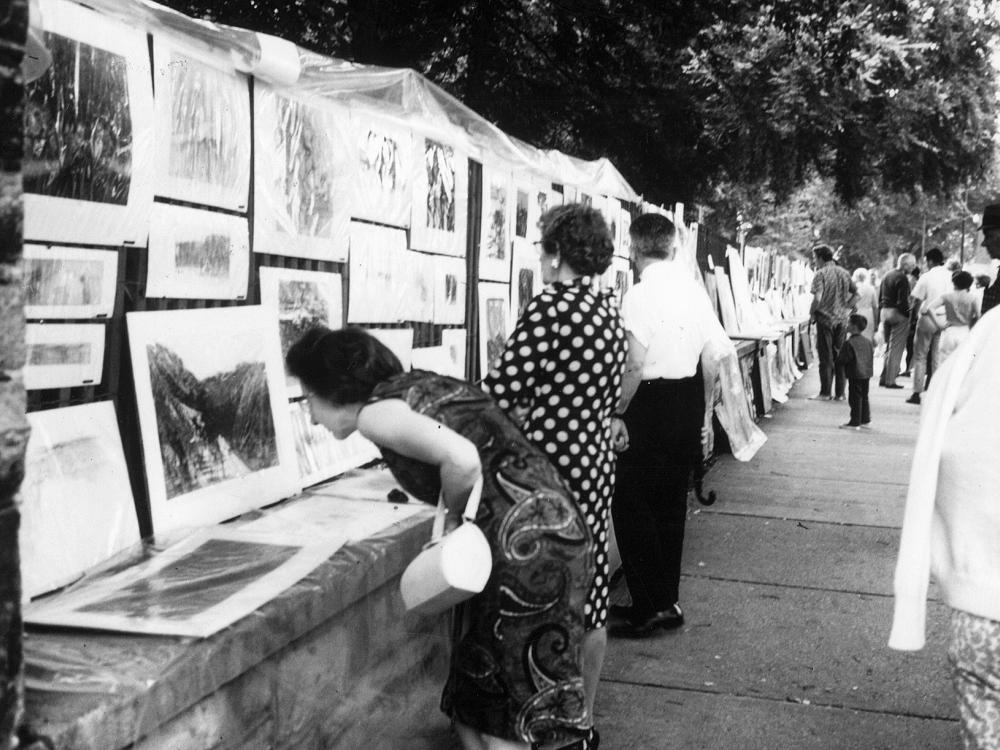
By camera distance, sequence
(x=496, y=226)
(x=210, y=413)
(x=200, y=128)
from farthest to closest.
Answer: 1. (x=496, y=226)
2. (x=210, y=413)
3. (x=200, y=128)

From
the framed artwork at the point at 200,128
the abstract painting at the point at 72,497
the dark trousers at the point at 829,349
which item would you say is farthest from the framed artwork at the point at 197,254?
the dark trousers at the point at 829,349

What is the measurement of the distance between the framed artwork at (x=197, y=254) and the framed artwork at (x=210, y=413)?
0.21 ft

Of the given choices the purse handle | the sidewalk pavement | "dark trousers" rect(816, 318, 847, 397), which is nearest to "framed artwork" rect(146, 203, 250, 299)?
the purse handle

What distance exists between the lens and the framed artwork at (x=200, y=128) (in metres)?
3.03

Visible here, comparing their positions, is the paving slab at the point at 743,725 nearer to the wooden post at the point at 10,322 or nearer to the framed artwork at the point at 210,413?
the framed artwork at the point at 210,413

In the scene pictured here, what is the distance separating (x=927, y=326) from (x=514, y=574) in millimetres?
13566

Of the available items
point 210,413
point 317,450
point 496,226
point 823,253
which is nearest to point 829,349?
point 823,253

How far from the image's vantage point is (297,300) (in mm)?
3756

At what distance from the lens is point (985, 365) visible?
249cm

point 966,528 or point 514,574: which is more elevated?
point 966,528

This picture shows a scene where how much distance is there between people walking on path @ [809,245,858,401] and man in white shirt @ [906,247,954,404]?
3.12ft

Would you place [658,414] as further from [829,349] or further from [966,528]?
[829,349]

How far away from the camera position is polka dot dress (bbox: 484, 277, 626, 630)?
358 cm

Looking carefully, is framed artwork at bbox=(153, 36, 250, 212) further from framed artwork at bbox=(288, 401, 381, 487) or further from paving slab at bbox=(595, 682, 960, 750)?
paving slab at bbox=(595, 682, 960, 750)
